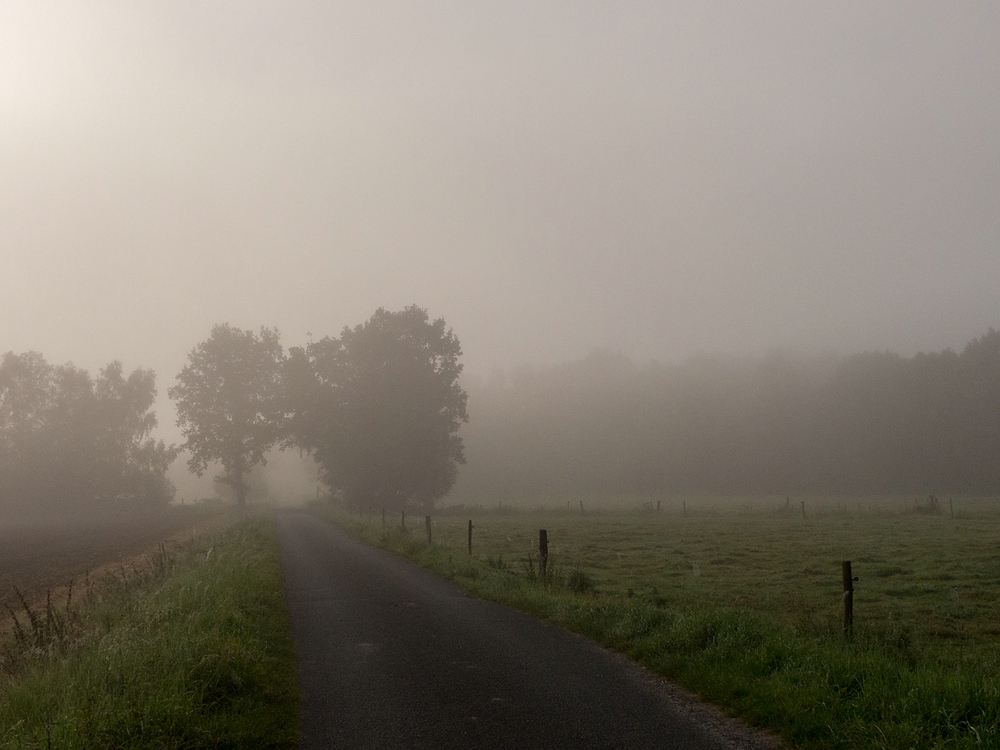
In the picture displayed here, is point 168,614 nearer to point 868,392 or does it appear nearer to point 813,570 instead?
point 813,570

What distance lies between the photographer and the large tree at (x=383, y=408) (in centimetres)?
6031

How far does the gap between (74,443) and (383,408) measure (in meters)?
42.6

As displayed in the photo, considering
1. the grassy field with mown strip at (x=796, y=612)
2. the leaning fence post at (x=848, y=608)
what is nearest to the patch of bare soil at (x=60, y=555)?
the grassy field with mown strip at (x=796, y=612)

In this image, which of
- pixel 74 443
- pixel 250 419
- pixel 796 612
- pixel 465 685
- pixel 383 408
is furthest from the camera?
pixel 74 443

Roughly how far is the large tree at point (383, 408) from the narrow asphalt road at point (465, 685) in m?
45.1

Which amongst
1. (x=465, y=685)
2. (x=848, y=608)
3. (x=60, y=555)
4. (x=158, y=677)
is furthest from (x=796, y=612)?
(x=60, y=555)

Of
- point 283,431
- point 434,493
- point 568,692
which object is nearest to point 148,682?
point 568,692

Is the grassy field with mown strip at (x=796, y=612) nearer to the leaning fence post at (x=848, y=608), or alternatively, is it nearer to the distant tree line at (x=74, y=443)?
the leaning fence post at (x=848, y=608)

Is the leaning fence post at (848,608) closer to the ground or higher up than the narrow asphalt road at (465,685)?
higher up

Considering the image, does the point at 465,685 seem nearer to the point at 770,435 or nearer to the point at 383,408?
the point at 383,408

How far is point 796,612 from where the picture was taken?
573 inches

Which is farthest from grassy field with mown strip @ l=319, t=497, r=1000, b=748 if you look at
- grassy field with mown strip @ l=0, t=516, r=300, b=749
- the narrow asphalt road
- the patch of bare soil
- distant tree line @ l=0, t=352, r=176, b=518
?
distant tree line @ l=0, t=352, r=176, b=518

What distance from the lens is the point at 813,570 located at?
71.2 feet

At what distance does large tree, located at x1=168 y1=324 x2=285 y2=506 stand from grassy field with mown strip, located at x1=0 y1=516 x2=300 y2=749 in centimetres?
5828
